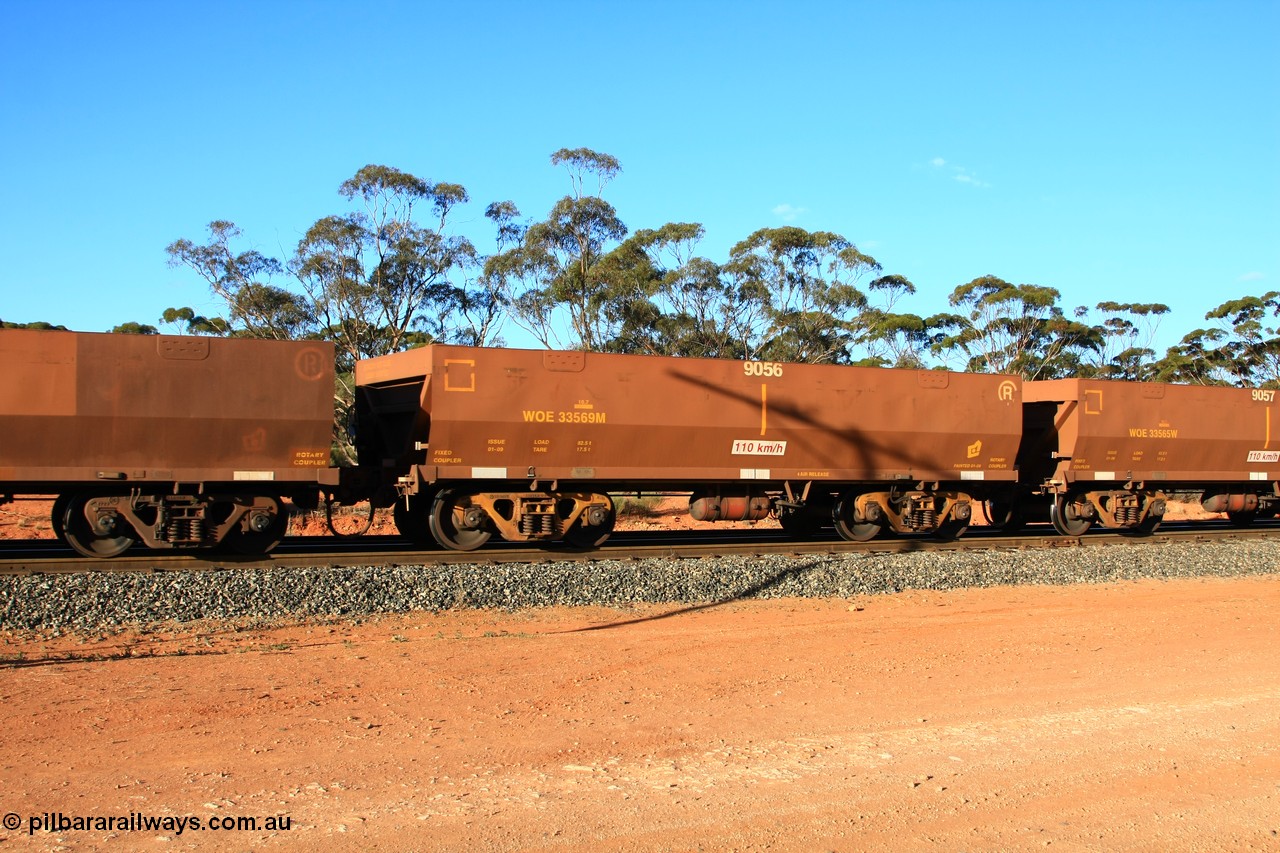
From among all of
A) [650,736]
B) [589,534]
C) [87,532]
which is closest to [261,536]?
[87,532]

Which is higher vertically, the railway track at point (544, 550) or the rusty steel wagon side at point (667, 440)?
the rusty steel wagon side at point (667, 440)

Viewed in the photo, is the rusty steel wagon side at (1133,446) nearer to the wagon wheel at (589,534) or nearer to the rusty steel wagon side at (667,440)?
the rusty steel wagon side at (667,440)

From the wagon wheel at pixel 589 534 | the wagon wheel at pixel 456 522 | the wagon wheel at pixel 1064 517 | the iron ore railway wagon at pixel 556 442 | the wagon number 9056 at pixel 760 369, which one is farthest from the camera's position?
the wagon wheel at pixel 1064 517

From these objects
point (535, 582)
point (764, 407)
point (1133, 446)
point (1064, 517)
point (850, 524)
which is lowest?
point (535, 582)

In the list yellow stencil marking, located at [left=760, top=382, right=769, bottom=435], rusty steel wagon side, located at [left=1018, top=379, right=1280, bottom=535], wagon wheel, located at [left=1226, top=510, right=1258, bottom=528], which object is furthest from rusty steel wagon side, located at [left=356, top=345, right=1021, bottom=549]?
wagon wheel, located at [left=1226, top=510, right=1258, bottom=528]

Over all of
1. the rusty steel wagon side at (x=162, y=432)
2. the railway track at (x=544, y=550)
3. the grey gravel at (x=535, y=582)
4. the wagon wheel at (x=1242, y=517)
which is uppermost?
the rusty steel wagon side at (x=162, y=432)

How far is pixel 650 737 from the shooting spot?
6.21 meters

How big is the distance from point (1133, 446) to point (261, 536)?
587 inches

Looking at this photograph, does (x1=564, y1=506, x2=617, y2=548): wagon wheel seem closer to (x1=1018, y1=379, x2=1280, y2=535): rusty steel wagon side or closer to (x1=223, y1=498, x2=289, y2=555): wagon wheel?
(x1=223, y1=498, x2=289, y2=555): wagon wheel

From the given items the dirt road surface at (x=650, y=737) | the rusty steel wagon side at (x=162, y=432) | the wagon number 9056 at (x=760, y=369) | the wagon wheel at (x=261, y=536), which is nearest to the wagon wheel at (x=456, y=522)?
the rusty steel wagon side at (x=162, y=432)

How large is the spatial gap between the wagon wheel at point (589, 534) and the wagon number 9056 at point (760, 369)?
9.51 feet

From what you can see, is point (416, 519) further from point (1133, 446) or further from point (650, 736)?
point (1133, 446)

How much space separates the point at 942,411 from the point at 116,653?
12.5 m

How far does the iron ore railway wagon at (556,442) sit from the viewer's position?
11961mm
